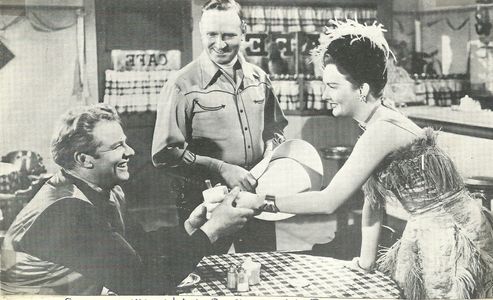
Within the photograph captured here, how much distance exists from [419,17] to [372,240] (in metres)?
1.22

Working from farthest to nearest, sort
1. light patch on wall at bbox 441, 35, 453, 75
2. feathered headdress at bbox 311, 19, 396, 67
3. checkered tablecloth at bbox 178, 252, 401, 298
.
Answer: light patch on wall at bbox 441, 35, 453, 75 < feathered headdress at bbox 311, 19, 396, 67 < checkered tablecloth at bbox 178, 252, 401, 298

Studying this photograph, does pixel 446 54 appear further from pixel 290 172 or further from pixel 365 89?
pixel 290 172

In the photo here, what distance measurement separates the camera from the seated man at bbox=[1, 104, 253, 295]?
8.32 ft

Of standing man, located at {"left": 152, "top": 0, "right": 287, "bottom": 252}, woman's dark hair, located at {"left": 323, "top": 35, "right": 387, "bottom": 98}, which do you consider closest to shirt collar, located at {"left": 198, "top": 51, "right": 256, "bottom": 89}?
standing man, located at {"left": 152, "top": 0, "right": 287, "bottom": 252}

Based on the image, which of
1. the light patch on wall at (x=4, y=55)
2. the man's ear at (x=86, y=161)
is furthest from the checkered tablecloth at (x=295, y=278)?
the light patch on wall at (x=4, y=55)

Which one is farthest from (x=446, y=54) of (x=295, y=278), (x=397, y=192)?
(x=295, y=278)

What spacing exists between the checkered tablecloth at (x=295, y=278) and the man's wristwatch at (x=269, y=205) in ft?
0.75

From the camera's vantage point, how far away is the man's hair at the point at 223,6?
2596 millimetres

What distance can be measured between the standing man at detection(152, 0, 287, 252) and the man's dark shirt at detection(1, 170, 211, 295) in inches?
9.0

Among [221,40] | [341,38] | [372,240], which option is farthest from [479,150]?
[221,40]

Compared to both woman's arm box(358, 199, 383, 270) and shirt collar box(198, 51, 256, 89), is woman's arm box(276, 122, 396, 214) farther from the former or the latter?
shirt collar box(198, 51, 256, 89)

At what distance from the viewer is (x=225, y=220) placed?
264 centimetres

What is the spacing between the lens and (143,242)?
2609 mm

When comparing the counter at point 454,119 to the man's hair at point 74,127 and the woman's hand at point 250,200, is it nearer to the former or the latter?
the woman's hand at point 250,200
